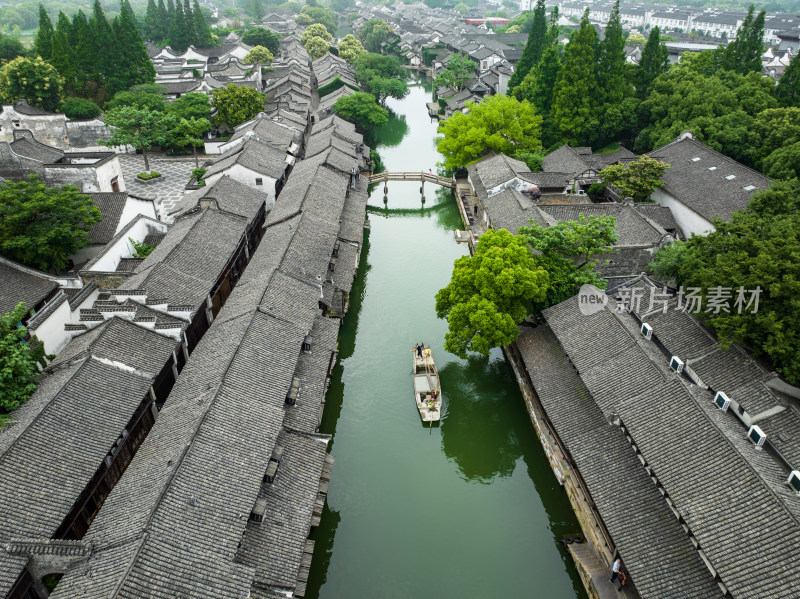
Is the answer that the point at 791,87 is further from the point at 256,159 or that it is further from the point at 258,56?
the point at 258,56

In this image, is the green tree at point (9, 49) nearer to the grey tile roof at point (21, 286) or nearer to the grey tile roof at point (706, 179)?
the grey tile roof at point (21, 286)

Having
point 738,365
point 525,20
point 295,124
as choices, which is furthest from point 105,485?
point 525,20

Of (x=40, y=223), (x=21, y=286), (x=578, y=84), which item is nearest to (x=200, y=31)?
(x=578, y=84)

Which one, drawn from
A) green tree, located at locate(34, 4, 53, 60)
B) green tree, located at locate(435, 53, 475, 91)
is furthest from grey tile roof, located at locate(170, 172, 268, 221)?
green tree, located at locate(435, 53, 475, 91)

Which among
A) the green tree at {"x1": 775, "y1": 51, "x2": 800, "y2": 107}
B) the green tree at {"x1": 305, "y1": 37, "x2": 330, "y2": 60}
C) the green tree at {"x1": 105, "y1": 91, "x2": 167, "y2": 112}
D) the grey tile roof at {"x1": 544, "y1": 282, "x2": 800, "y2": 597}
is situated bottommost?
the green tree at {"x1": 305, "y1": 37, "x2": 330, "y2": 60}

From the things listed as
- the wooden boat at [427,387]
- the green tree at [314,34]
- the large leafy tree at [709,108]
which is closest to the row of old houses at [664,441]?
the wooden boat at [427,387]

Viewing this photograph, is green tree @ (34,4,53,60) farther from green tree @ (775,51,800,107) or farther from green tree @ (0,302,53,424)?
green tree @ (775,51,800,107)
